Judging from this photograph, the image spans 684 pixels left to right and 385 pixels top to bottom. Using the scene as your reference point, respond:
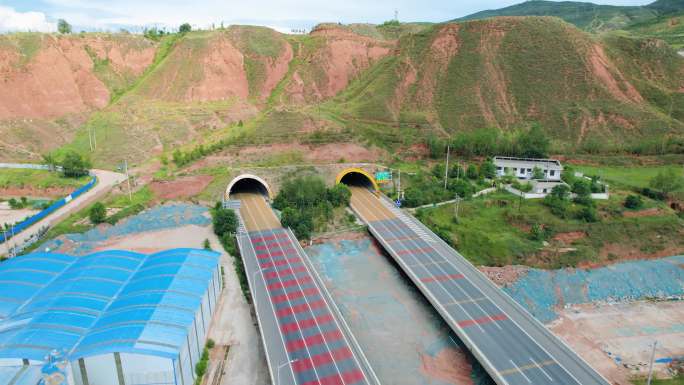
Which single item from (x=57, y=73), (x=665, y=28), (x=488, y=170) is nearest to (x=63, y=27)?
(x=57, y=73)

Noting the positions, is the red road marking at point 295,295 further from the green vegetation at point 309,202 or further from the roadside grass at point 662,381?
the roadside grass at point 662,381

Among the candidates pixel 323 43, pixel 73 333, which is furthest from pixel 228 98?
pixel 73 333

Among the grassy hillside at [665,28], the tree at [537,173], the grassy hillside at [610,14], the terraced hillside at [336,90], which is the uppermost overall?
the grassy hillside at [610,14]

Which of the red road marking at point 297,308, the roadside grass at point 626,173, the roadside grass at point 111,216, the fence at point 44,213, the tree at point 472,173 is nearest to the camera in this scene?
the red road marking at point 297,308

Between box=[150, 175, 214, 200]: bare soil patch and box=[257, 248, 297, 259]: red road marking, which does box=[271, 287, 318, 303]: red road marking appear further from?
box=[150, 175, 214, 200]: bare soil patch

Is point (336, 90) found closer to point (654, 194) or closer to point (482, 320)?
point (654, 194)

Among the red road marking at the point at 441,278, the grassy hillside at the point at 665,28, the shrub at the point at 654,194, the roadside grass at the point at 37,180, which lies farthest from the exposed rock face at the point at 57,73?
the grassy hillside at the point at 665,28
